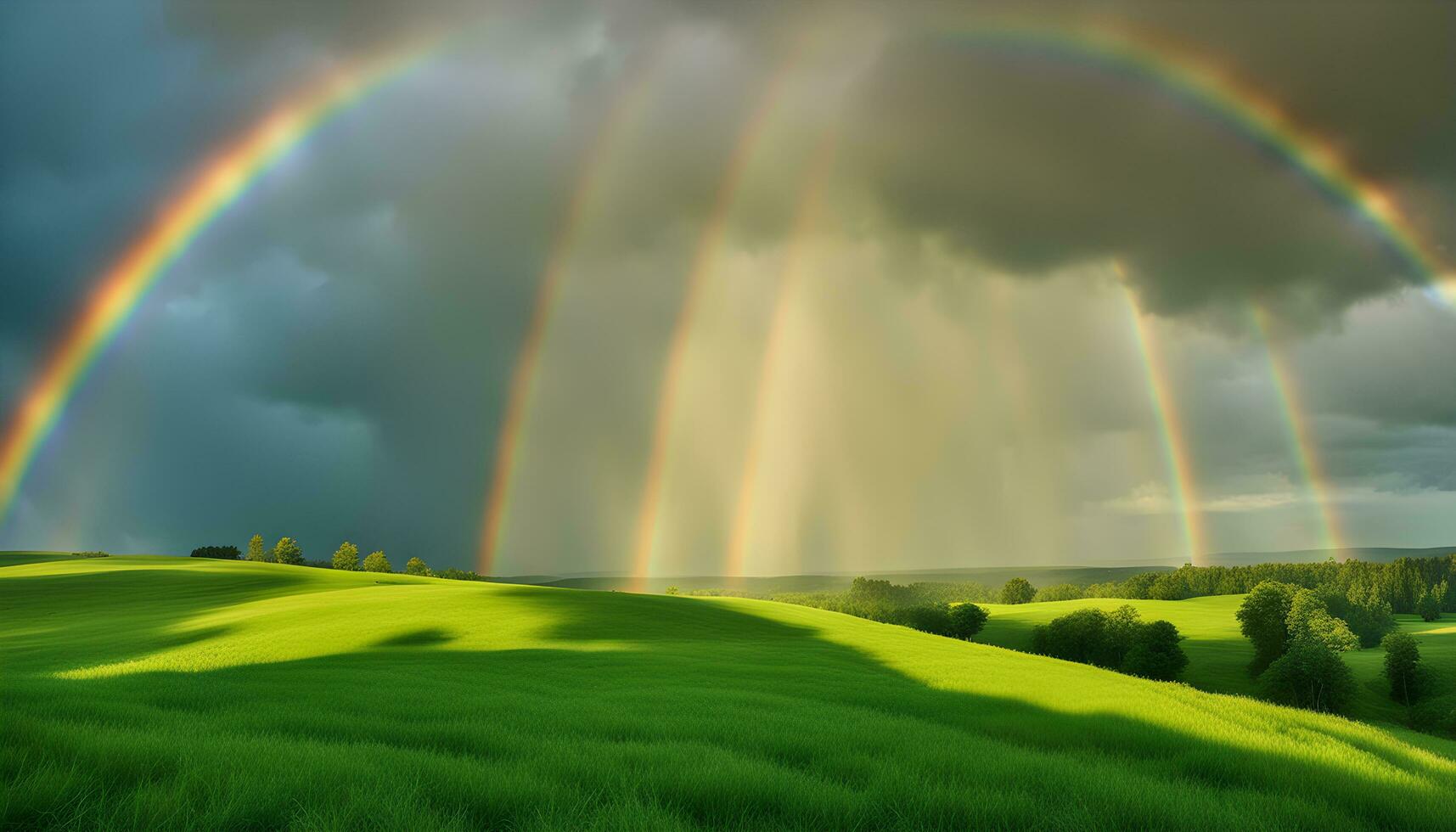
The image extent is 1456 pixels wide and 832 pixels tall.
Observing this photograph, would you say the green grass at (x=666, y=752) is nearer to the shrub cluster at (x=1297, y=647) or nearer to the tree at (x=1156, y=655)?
the shrub cluster at (x=1297, y=647)

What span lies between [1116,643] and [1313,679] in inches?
839

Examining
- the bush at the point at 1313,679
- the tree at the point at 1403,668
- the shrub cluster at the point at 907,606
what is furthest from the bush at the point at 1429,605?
the bush at the point at 1313,679

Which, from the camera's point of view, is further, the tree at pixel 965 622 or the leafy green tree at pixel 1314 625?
the tree at pixel 965 622

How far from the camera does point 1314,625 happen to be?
7981 cm

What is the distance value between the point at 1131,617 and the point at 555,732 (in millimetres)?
94808

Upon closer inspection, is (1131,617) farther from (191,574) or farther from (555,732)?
(191,574)

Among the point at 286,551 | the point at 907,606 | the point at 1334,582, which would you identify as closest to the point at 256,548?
the point at 286,551

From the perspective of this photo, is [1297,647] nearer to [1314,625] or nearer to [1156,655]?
[1156,655]

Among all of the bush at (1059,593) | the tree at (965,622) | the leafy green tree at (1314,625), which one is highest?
the leafy green tree at (1314,625)

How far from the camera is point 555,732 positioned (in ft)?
29.7

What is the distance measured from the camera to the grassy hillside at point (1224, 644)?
7125 cm

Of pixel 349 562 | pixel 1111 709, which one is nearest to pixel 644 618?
pixel 1111 709

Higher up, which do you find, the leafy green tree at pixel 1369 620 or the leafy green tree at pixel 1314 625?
the leafy green tree at pixel 1314 625

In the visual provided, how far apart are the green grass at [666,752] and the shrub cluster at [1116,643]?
65.5 meters
